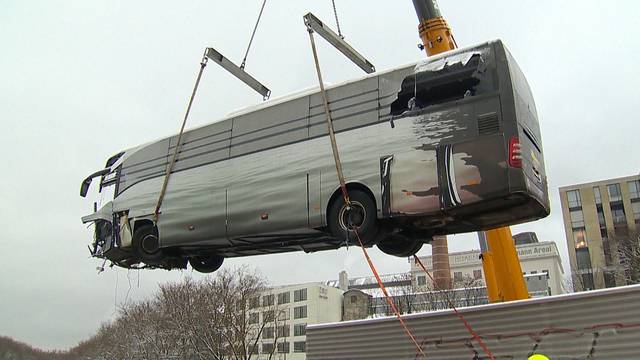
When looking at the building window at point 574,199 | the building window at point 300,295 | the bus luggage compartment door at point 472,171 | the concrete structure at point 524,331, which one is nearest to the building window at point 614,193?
the building window at point 574,199

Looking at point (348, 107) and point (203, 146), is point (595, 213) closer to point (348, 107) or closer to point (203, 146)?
point (203, 146)

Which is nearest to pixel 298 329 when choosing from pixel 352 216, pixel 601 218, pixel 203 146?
pixel 601 218

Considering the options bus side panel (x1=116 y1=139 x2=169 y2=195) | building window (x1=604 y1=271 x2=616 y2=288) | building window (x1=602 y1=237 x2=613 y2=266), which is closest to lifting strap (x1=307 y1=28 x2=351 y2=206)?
bus side panel (x1=116 y1=139 x2=169 y2=195)

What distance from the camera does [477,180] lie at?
22.0ft

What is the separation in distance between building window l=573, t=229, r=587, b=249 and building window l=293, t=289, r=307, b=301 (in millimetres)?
33549

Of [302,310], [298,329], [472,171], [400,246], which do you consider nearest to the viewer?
[472,171]

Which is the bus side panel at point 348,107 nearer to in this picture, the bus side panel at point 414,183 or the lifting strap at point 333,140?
the lifting strap at point 333,140

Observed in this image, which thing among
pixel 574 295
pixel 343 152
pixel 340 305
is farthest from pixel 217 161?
pixel 340 305

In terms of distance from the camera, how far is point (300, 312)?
228 ft

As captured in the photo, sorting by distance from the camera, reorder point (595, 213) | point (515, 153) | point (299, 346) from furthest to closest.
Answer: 1. point (299, 346)
2. point (595, 213)
3. point (515, 153)

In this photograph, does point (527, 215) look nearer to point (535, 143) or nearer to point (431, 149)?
point (535, 143)

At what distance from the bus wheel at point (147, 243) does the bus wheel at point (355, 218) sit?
3802mm

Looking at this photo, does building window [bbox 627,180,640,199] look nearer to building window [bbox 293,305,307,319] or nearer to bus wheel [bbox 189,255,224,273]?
building window [bbox 293,305,307,319]

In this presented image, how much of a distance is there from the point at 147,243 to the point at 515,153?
6606mm
